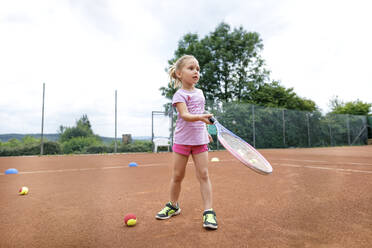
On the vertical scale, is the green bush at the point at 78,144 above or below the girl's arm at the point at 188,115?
below

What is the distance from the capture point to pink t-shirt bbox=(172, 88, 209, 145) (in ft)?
7.46

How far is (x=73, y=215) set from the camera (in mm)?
2434

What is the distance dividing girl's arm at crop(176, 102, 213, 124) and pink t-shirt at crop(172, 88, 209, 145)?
0.18 feet

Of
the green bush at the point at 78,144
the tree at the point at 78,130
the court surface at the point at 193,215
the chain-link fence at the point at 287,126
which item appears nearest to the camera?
the court surface at the point at 193,215

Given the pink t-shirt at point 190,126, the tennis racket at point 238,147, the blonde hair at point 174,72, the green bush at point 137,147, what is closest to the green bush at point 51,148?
the green bush at point 137,147

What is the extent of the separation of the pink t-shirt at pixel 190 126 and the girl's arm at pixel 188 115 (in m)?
0.05

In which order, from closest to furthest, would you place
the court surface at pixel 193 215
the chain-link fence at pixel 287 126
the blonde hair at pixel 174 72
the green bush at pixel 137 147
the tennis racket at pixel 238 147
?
the court surface at pixel 193 215 < the tennis racket at pixel 238 147 < the blonde hair at pixel 174 72 < the green bush at pixel 137 147 < the chain-link fence at pixel 287 126

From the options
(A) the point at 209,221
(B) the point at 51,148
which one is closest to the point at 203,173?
(A) the point at 209,221

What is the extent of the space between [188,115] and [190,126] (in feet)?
0.67

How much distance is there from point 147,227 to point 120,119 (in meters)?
11.0

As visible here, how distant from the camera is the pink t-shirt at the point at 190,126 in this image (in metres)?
2.27

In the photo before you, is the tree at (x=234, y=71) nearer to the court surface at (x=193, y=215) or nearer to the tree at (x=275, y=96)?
the tree at (x=275, y=96)

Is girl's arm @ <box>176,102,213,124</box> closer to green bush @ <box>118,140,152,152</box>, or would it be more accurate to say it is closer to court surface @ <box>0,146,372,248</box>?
court surface @ <box>0,146,372,248</box>

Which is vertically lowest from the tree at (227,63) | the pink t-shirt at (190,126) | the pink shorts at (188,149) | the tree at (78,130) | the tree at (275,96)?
the pink shorts at (188,149)
